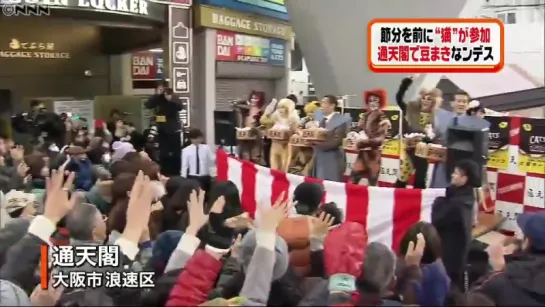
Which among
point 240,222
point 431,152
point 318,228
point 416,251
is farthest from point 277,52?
point 416,251

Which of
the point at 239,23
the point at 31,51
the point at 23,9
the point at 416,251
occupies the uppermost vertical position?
the point at 239,23

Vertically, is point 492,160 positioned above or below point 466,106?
below

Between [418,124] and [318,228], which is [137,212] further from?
[418,124]

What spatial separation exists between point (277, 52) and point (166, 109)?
6592mm

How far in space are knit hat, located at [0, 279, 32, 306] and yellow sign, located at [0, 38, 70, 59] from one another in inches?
367

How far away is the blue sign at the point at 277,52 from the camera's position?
47.6 ft

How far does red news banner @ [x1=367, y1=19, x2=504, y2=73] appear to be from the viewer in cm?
450

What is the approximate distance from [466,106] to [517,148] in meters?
0.52

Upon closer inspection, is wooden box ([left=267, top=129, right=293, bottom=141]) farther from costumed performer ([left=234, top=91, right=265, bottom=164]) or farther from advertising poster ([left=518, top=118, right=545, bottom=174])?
advertising poster ([left=518, top=118, right=545, bottom=174])

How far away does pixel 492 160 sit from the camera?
19.3ft

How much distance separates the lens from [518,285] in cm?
260

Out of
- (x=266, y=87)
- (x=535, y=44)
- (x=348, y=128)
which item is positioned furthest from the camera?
(x=266, y=87)

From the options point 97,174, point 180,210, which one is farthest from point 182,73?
point 180,210

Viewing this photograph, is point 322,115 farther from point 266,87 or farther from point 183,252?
point 266,87
